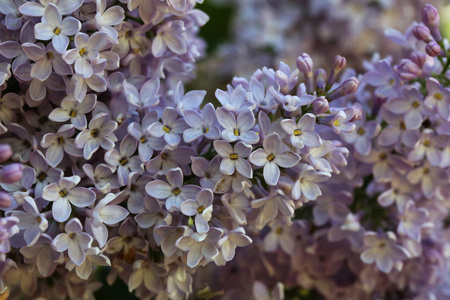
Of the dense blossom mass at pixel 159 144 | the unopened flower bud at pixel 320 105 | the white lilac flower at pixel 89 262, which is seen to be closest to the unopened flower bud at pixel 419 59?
the dense blossom mass at pixel 159 144

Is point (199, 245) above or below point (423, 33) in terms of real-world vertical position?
below

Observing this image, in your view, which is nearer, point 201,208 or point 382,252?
point 201,208

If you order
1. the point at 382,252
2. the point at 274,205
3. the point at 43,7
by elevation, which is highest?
the point at 43,7

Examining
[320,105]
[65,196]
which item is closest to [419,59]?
[320,105]

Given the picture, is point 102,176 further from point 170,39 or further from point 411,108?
point 411,108

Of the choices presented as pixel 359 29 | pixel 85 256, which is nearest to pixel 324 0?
pixel 359 29

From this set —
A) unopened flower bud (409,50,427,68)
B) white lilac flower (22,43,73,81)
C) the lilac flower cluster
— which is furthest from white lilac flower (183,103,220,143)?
unopened flower bud (409,50,427,68)

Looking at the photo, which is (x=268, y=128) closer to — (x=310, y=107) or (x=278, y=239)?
(x=310, y=107)

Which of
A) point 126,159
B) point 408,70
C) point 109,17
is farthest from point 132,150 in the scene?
point 408,70
